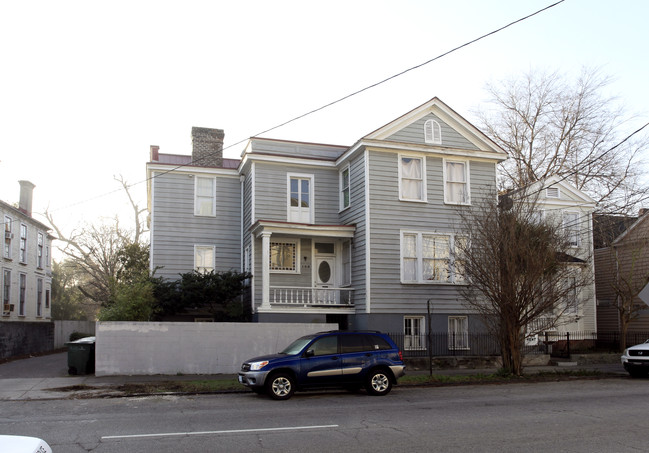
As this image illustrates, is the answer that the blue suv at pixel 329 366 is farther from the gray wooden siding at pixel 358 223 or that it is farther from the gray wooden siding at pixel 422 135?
the gray wooden siding at pixel 422 135

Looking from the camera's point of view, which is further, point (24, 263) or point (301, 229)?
point (24, 263)

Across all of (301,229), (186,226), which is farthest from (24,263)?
(301,229)

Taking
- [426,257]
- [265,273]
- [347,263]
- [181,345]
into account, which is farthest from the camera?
[347,263]

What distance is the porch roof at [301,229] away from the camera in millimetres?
21672

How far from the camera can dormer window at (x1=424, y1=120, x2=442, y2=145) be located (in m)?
23.3

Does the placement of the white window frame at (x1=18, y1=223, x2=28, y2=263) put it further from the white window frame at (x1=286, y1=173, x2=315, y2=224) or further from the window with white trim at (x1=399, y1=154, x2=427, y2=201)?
the window with white trim at (x1=399, y1=154, x2=427, y2=201)

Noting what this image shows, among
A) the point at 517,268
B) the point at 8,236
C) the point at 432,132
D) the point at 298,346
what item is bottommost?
the point at 298,346

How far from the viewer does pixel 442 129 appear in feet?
77.1

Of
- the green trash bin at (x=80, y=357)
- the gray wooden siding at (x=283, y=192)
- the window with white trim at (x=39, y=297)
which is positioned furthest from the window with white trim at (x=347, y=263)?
the window with white trim at (x=39, y=297)

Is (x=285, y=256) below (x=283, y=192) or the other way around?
below

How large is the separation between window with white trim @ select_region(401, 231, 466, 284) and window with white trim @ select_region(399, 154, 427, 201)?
151cm

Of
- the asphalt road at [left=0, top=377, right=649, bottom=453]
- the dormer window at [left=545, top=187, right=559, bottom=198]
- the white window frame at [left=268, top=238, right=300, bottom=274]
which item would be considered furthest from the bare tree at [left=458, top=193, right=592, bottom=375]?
the dormer window at [left=545, top=187, right=559, bottom=198]

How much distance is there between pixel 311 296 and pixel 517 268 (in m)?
8.95

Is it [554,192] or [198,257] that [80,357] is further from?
[554,192]
